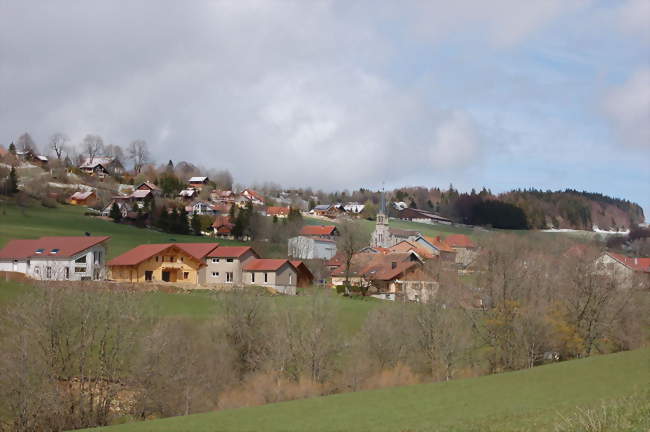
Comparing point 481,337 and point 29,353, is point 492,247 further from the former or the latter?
point 29,353

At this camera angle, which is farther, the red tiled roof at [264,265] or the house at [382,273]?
the house at [382,273]

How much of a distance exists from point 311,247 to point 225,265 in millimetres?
42212

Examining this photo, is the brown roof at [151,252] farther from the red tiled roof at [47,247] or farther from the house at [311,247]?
the house at [311,247]

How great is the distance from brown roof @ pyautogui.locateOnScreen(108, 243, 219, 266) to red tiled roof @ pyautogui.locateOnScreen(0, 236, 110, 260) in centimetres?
301

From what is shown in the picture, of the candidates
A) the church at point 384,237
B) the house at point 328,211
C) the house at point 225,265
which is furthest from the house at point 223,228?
the house at point 328,211

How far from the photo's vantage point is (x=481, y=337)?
4528 cm

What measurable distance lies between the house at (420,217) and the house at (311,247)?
68619 millimetres

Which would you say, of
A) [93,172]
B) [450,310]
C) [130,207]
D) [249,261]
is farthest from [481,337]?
[93,172]

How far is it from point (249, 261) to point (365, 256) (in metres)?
25.1

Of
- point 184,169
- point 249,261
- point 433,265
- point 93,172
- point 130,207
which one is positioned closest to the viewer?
point 433,265

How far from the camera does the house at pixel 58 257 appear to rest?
65.2 m

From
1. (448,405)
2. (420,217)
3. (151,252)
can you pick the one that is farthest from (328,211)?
(448,405)

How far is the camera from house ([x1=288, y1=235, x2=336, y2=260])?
110 metres

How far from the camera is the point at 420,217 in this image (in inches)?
7500
